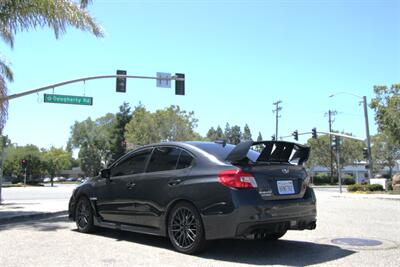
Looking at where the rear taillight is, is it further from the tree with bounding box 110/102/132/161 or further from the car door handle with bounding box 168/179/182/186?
the tree with bounding box 110/102/132/161

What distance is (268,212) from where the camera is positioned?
21.7 feet

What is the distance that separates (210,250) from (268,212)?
3.81ft

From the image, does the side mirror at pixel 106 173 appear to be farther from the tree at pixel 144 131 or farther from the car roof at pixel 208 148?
the tree at pixel 144 131

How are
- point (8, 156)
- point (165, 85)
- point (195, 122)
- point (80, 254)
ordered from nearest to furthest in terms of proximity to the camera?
point (80, 254)
point (165, 85)
point (195, 122)
point (8, 156)

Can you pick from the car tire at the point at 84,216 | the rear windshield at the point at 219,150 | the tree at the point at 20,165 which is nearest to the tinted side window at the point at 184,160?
the rear windshield at the point at 219,150

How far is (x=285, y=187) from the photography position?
702cm

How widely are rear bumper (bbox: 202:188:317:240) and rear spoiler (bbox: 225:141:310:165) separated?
712 mm

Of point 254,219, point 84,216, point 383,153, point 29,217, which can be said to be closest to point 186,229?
point 254,219

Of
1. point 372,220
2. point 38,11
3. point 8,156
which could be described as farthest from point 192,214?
point 8,156

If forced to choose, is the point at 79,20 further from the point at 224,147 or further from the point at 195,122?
the point at 195,122

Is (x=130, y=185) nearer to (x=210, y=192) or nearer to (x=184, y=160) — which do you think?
(x=184, y=160)

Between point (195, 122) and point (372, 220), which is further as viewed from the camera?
point (195, 122)

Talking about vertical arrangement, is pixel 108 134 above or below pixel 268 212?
above

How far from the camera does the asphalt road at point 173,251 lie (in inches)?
254
